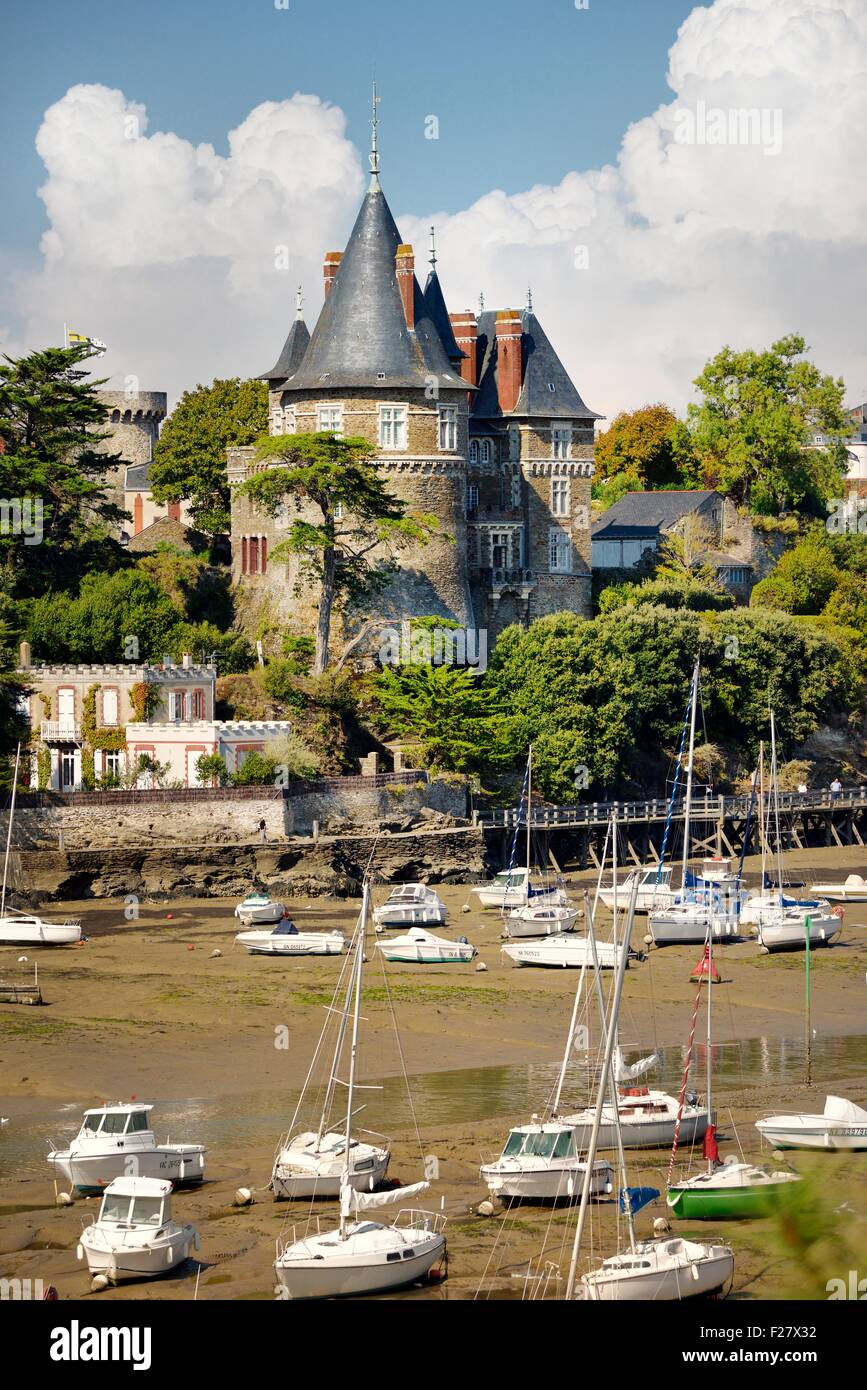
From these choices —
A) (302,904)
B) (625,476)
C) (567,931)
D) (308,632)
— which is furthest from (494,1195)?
(625,476)

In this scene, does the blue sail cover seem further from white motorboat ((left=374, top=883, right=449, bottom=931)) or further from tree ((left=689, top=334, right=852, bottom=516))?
tree ((left=689, top=334, right=852, bottom=516))

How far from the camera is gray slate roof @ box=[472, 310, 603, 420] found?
74875mm

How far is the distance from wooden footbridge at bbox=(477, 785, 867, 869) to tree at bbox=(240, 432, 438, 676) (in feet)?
30.3

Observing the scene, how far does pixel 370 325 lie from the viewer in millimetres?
68188

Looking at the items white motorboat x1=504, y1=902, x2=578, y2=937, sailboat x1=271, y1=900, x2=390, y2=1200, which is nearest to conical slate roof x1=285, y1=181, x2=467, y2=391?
white motorboat x1=504, y1=902, x2=578, y2=937

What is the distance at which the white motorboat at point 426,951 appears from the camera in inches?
1799

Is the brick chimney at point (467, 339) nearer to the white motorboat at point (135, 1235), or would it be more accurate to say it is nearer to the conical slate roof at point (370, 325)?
the conical slate roof at point (370, 325)

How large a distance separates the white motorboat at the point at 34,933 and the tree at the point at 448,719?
18.4 metres

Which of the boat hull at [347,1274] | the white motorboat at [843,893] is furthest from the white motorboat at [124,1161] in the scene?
the white motorboat at [843,893]

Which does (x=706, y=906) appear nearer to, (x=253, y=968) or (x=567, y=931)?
(x=567, y=931)

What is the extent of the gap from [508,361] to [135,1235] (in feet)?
184
